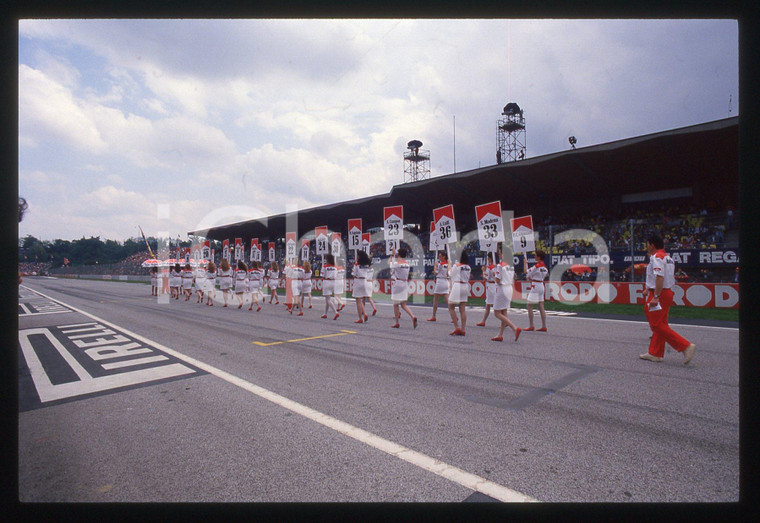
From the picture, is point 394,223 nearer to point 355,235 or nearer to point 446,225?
point 355,235

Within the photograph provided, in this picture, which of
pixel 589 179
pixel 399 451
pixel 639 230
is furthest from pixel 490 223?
pixel 639 230

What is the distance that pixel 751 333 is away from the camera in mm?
1284

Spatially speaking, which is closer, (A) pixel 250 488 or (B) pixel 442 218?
(A) pixel 250 488

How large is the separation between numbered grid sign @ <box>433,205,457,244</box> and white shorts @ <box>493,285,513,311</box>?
3.27m

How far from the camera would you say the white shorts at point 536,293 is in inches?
365

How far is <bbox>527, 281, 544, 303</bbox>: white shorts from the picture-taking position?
9266 millimetres

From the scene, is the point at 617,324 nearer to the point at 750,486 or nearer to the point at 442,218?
the point at 442,218

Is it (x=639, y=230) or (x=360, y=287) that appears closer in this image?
(x=360, y=287)

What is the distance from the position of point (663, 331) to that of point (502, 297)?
2.79 meters

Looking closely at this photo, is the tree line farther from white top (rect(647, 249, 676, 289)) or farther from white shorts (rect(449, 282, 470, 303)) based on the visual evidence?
white top (rect(647, 249, 676, 289))

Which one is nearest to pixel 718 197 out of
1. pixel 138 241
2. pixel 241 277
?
pixel 241 277

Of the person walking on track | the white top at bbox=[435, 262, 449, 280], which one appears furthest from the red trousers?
the white top at bbox=[435, 262, 449, 280]

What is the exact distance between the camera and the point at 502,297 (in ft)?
25.7

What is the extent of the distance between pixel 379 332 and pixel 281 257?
32.8 meters
